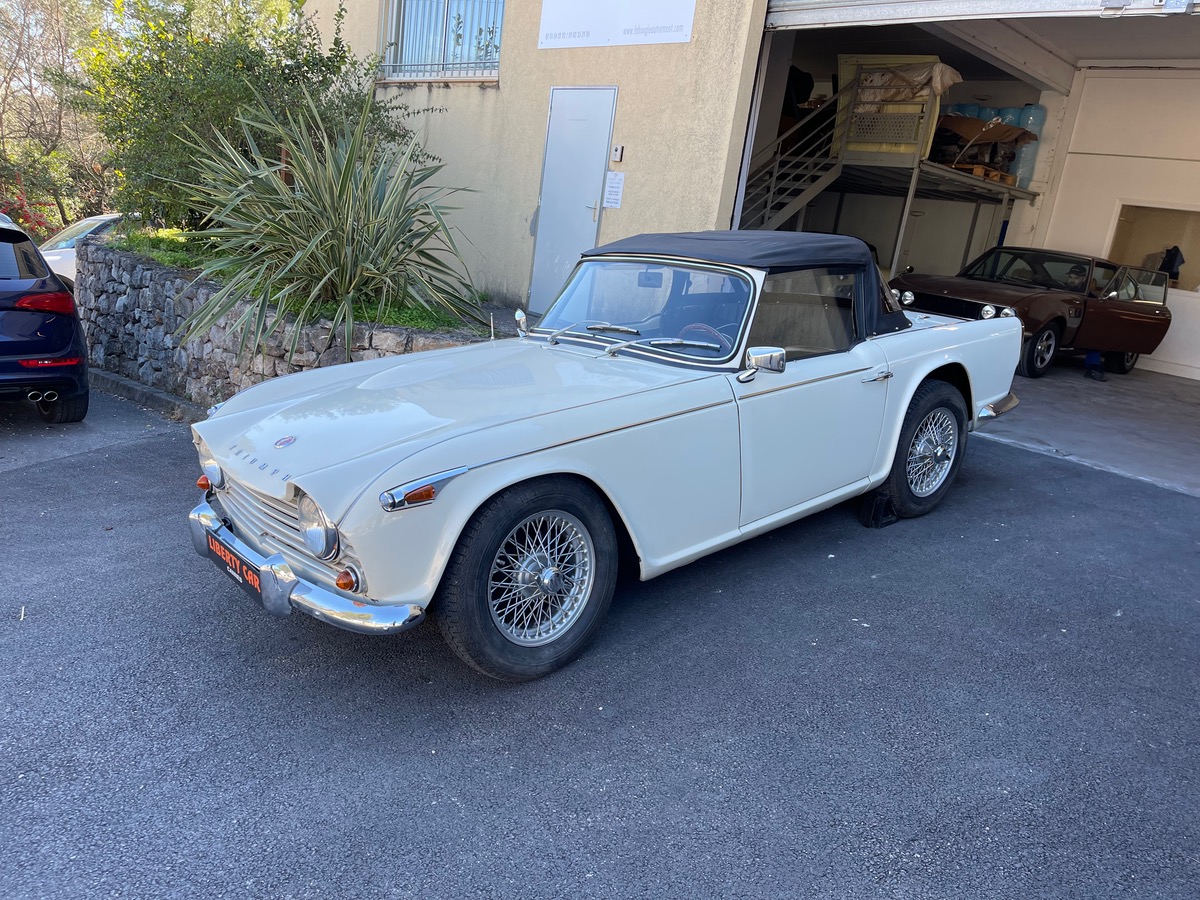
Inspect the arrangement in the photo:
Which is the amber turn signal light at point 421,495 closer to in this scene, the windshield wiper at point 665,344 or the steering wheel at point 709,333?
the windshield wiper at point 665,344

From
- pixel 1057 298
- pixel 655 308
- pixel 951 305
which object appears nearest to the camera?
pixel 655 308

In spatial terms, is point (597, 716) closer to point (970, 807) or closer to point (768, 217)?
point (970, 807)

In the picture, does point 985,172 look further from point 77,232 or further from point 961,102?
point 77,232

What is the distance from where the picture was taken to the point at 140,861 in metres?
2.41

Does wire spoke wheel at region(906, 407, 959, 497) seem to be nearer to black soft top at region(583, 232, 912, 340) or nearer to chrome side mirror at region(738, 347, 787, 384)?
black soft top at region(583, 232, 912, 340)

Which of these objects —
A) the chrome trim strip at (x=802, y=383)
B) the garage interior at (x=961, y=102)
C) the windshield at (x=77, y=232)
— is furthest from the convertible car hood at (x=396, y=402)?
the windshield at (x=77, y=232)

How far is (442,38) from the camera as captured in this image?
1216 centimetres

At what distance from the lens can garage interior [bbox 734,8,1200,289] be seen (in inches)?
400

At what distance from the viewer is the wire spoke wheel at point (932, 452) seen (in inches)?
197

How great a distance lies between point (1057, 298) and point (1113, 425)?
8.18 feet

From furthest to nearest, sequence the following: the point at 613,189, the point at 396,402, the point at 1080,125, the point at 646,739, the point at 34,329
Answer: the point at 1080,125 → the point at 613,189 → the point at 34,329 → the point at 396,402 → the point at 646,739

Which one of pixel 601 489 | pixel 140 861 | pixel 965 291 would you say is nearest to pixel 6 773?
pixel 140 861

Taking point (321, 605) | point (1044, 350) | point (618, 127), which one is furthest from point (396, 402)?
point (1044, 350)

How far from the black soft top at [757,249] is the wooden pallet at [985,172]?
332 inches
